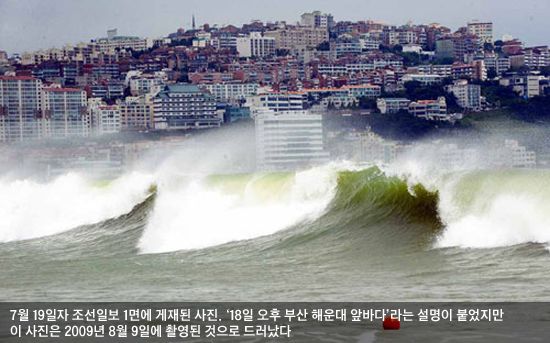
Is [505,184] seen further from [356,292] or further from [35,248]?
[35,248]

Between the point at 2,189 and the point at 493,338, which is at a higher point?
the point at 493,338

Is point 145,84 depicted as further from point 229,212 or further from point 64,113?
point 229,212

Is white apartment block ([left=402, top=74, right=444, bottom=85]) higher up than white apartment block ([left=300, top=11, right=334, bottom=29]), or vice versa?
white apartment block ([left=300, top=11, right=334, bottom=29])

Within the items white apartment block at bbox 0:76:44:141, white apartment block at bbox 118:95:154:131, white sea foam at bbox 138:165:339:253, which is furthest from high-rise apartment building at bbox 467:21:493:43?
white sea foam at bbox 138:165:339:253

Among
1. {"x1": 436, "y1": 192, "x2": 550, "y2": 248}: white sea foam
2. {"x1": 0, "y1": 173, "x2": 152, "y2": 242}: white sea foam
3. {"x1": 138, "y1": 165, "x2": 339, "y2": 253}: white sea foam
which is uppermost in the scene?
{"x1": 436, "y1": 192, "x2": 550, "y2": 248}: white sea foam

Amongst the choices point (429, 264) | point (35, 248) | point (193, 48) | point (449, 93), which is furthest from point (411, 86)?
point (429, 264)

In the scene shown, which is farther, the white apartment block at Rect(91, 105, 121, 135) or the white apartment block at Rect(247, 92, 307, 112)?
the white apartment block at Rect(247, 92, 307, 112)

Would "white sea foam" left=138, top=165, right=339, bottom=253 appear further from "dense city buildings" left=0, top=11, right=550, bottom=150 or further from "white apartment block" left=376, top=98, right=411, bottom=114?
"white apartment block" left=376, top=98, right=411, bottom=114
